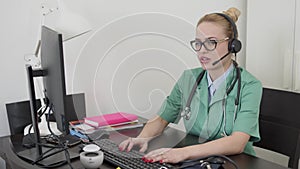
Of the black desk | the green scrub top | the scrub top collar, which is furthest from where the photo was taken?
the scrub top collar

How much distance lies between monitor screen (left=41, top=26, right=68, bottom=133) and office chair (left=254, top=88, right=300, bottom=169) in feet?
3.28

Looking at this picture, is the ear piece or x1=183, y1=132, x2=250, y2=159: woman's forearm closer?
x1=183, y1=132, x2=250, y2=159: woman's forearm

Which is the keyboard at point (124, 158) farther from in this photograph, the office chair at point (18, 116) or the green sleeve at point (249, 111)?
the office chair at point (18, 116)

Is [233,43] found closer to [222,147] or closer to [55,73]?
[222,147]

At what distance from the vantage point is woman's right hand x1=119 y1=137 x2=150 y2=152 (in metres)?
1.38

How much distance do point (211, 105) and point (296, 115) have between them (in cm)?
43

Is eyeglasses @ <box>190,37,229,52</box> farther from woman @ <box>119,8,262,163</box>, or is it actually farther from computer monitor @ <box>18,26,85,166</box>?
computer monitor @ <box>18,26,85,166</box>

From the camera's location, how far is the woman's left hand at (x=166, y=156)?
1.26 meters

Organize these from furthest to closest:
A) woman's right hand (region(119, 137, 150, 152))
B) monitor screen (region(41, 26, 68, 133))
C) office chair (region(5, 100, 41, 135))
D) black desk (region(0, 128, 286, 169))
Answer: office chair (region(5, 100, 41, 135)) → woman's right hand (region(119, 137, 150, 152)) → black desk (region(0, 128, 286, 169)) → monitor screen (region(41, 26, 68, 133))

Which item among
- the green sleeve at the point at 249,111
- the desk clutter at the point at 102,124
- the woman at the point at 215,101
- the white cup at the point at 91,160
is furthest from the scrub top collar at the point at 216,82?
the white cup at the point at 91,160

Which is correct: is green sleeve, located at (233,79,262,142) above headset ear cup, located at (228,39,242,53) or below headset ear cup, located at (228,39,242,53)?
below

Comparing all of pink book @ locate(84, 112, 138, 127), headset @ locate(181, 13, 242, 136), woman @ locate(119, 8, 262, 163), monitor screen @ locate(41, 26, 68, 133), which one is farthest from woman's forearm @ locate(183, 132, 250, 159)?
monitor screen @ locate(41, 26, 68, 133)

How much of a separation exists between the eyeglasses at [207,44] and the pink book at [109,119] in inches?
16.3

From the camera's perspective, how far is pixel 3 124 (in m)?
1.87
